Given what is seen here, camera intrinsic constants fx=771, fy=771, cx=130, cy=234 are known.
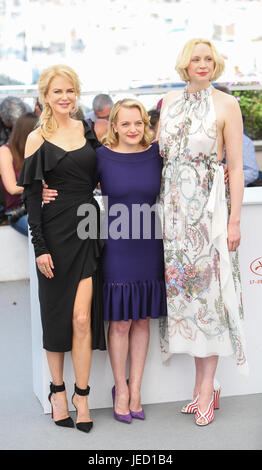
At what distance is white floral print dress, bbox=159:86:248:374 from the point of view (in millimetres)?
3166

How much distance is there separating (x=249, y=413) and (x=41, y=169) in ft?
4.74

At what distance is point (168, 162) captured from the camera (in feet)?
10.5

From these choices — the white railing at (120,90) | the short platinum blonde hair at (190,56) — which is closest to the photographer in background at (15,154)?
the white railing at (120,90)

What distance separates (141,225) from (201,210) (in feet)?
0.85

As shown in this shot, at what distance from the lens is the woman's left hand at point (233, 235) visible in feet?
10.5

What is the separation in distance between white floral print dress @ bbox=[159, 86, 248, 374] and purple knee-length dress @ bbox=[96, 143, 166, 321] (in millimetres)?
57

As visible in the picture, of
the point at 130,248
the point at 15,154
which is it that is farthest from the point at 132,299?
the point at 15,154

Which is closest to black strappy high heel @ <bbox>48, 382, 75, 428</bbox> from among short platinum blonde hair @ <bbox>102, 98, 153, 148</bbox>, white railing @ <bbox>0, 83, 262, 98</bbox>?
short platinum blonde hair @ <bbox>102, 98, 153, 148</bbox>

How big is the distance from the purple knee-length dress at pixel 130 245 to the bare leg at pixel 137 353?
0.09 meters

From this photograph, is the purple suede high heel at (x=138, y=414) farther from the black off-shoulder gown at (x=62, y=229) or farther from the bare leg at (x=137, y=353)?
the black off-shoulder gown at (x=62, y=229)

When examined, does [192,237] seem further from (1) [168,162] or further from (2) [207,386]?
(2) [207,386]

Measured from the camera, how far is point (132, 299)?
3273 millimetres

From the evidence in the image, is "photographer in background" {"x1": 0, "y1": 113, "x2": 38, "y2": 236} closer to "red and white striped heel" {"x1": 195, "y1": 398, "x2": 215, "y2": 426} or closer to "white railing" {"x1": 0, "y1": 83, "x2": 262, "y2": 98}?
"white railing" {"x1": 0, "y1": 83, "x2": 262, "y2": 98}

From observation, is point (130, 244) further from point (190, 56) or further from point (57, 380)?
point (190, 56)
